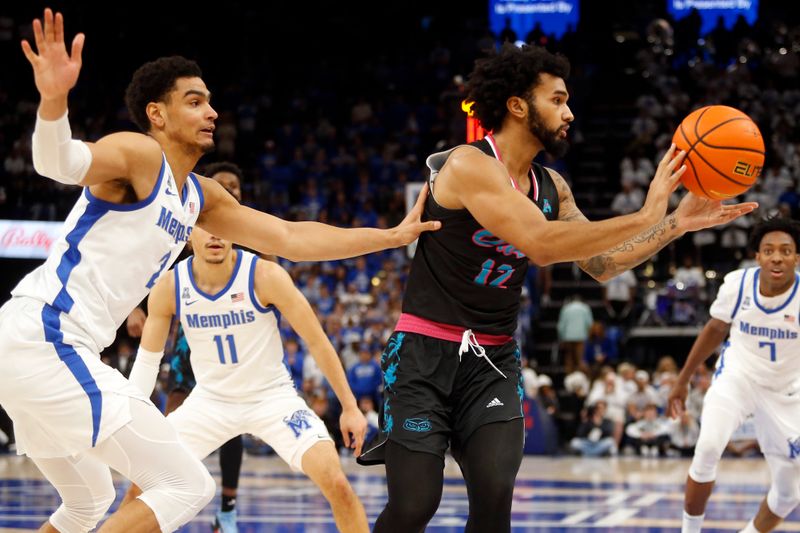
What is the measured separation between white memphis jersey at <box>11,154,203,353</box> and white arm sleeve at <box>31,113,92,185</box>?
0.39 metres

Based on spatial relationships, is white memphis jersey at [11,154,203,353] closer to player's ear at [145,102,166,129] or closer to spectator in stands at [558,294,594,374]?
player's ear at [145,102,166,129]

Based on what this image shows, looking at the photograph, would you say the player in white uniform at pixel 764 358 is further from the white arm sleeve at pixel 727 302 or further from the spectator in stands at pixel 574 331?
the spectator in stands at pixel 574 331

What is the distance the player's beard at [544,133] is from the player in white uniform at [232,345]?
2.13m

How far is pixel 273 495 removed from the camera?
10.3 metres

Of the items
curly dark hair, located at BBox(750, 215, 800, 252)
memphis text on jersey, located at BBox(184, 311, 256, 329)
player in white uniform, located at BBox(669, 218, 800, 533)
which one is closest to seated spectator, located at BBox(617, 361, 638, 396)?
player in white uniform, located at BBox(669, 218, 800, 533)

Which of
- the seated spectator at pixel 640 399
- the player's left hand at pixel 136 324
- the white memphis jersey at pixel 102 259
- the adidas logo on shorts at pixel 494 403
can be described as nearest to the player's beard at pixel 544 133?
the adidas logo on shorts at pixel 494 403

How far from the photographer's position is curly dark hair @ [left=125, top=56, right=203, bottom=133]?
4738 mm

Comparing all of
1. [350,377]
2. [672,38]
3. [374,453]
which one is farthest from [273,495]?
[672,38]

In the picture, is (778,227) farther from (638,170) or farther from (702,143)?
(638,170)

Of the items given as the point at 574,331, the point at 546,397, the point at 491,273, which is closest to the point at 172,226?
the point at 491,273

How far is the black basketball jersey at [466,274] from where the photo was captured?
464cm

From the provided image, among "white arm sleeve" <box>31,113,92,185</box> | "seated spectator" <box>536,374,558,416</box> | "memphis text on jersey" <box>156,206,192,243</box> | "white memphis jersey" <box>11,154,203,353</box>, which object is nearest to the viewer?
"white arm sleeve" <box>31,113,92,185</box>

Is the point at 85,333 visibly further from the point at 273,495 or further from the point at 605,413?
the point at 605,413

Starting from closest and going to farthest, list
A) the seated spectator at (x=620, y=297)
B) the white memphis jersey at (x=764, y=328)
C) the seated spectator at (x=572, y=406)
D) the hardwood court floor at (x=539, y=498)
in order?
1. the white memphis jersey at (x=764, y=328)
2. the hardwood court floor at (x=539, y=498)
3. the seated spectator at (x=572, y=406)
4. the seated spectator at (x=620, y=297)
